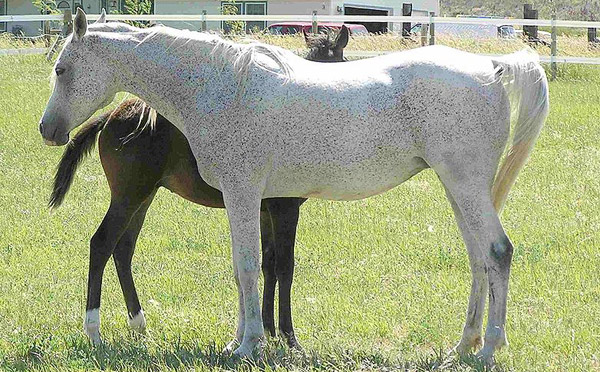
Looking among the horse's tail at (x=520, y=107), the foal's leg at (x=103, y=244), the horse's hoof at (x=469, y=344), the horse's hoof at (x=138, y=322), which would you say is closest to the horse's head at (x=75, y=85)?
the foal's leg at (x=103, y=244)

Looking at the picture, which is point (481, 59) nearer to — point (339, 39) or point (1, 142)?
point (339, 39)

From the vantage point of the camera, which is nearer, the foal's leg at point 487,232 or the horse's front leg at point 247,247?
the foal's leg at point 487,232

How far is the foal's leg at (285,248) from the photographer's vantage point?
636 centimetres

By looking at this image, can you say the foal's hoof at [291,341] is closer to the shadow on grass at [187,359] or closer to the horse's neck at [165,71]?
the shadow on grass at [187,359]

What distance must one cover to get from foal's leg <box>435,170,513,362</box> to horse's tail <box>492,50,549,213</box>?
0.30 meters

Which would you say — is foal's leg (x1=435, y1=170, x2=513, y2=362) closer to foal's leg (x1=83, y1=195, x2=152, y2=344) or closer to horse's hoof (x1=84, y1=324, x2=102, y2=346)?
foal's leg (x1=83, y1=195, x2=152, y2=344)

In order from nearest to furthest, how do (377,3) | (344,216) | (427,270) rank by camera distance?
1. (427,270)
2. (344,216)
3. (377,3)

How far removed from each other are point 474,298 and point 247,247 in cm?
144

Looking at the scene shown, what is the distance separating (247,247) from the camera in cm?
577

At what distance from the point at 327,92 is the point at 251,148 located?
55 centimetres

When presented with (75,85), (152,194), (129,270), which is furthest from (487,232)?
(129,270)

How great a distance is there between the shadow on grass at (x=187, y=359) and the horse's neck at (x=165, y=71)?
1390mm

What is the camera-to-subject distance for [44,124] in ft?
19.2

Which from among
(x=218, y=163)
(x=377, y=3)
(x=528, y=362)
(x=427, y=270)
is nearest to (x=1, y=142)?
(x=427, y=270)
